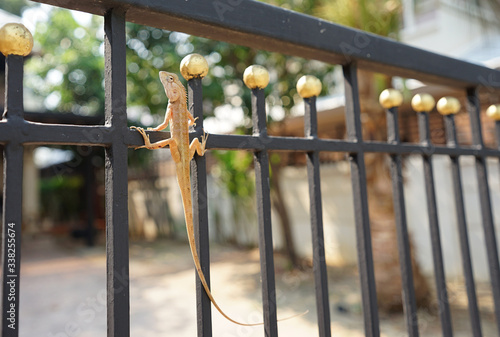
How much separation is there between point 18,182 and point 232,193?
7.55 m

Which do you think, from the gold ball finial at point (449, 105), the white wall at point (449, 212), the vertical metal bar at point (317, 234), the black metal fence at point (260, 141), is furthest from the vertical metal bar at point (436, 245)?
the white wall at point (449, 212)

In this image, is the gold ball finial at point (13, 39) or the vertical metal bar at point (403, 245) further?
the vertical metal bar at point (403, 245)

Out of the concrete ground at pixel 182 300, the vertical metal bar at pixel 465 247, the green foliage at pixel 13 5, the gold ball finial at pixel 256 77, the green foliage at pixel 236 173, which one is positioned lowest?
the concrete ground at pixel 182 300

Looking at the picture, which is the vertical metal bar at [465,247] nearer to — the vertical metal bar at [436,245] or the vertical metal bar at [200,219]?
the vertical metal bar at [436,245]

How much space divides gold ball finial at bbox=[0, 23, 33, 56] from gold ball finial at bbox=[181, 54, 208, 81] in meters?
0.30

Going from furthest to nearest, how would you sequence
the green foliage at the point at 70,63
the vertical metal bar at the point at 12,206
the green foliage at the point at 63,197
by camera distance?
the green foliage at the point at 63,197, the green foliage at the point at 70,63, the vertical metal bar at the point at 12,206

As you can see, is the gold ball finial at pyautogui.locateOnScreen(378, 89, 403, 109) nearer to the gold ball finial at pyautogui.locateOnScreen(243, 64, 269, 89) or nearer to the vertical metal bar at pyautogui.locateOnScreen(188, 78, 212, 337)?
the gold ball finial at pyautogui.locateOnScreen(243, 64, 269, 89)

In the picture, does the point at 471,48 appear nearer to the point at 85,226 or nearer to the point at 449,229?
the point at 449,229

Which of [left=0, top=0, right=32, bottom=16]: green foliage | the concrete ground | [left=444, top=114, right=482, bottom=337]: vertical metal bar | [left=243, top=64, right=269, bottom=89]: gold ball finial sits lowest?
the concrete ground

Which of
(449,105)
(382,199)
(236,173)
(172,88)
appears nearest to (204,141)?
(172,88)

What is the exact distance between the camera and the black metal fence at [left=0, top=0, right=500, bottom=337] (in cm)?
62

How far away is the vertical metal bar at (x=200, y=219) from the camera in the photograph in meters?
0.77

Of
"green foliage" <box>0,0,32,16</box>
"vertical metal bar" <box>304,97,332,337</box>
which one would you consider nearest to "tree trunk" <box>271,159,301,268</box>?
"vertical metal bar" <box>304,97,332,337</box>

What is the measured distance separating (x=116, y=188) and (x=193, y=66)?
0.31 metres
